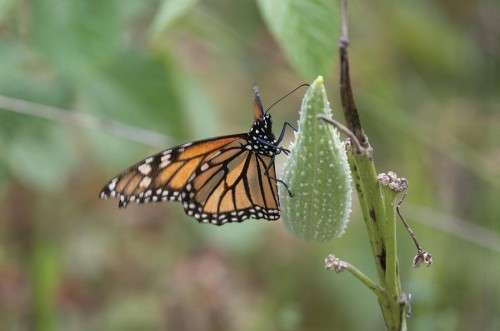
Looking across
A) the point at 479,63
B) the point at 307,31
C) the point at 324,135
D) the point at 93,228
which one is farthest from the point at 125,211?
the point at 324,135

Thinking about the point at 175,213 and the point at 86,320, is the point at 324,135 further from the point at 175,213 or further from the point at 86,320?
the point at 175,213

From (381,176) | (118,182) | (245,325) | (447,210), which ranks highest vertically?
(447,210)

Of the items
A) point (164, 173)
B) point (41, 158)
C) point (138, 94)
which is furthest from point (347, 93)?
point (41, 158)

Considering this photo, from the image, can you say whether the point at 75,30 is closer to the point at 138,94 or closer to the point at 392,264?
the point at 138,94

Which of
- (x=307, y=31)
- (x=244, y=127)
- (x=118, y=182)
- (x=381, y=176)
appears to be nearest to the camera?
(x=381, y=176)

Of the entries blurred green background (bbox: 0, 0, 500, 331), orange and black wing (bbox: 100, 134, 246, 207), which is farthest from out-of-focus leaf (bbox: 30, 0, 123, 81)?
orange and black wing (bbox: 100, 134, 246, 207)
